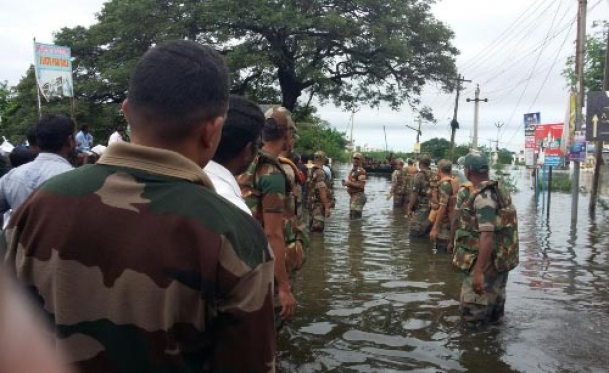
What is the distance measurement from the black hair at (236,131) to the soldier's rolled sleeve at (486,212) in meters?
3.04

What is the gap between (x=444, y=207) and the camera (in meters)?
9.41

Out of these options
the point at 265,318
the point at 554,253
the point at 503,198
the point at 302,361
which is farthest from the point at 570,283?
the point at 265,318

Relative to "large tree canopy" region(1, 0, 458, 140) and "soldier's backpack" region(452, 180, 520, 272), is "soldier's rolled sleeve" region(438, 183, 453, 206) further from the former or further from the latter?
"large tree canopy" region(1, 0, 458, 140)

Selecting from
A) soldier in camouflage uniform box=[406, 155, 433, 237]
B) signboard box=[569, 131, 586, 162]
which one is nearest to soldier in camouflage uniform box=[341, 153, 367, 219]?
soldier in camouflage uniform box=[406, 155, 433, 237]

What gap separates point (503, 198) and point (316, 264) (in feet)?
14.1

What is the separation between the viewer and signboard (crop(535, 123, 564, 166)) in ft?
57.4

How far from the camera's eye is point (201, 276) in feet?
4.16

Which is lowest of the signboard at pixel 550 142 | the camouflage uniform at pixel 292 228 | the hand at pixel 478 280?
the hand at pixel 478 280

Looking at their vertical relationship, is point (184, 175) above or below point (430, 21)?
below

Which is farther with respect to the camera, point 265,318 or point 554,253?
point 554,253

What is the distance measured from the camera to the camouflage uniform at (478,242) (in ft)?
17.8

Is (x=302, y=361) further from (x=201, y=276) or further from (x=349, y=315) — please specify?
(x=201, y=276)

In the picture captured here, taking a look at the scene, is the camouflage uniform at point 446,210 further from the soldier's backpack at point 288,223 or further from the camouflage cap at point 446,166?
the soldier's backpack at point 288,223

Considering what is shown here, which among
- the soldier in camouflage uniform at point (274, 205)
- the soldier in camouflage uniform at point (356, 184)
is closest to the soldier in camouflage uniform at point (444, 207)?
the soldier in camouflage uniform at point (356, 184)
